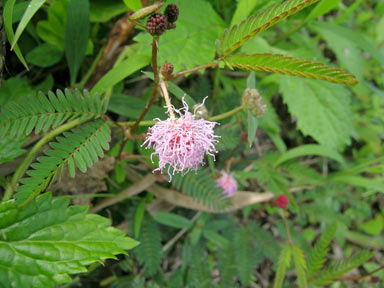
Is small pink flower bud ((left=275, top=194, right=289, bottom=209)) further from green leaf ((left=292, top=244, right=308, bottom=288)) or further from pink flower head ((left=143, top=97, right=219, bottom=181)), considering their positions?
pink flower head ((left=143, top=97, right=219, bottom=181))

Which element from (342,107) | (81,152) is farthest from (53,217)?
(342,107)

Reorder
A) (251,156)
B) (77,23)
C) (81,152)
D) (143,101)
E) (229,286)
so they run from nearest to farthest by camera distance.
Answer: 1. (81,152)
2. (77,23)
3. (143,101)
4. (229,286)
5. (251,156)

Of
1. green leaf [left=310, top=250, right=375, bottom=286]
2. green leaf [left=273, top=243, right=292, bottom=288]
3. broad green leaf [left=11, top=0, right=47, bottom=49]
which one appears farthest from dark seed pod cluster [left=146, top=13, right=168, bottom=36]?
green leaf [left=310, top=250, right=375, bottom=286]

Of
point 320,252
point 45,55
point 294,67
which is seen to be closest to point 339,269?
point 320,252

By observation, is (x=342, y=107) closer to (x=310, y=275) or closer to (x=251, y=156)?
(x=251, y=156)

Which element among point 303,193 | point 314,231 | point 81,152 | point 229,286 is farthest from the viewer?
point 314,231

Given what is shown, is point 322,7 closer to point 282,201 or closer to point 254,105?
point 254,105

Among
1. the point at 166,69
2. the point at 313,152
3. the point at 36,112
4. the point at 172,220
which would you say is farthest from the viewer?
the point at 313,152

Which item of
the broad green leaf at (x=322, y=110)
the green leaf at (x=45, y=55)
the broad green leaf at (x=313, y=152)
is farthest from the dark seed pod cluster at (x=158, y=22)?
the broad green leaf at (x=313, y=152)
